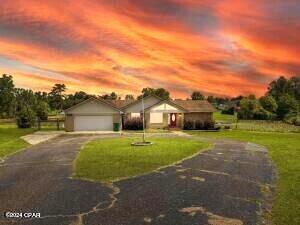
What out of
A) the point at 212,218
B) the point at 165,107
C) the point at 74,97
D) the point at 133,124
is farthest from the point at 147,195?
the point at 74,97

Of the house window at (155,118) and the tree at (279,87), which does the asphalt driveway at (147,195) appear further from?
the tree at (279,87)

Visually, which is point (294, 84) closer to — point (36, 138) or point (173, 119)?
point (173, 119)

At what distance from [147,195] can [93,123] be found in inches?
1524

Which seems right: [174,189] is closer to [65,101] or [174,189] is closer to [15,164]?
[15,164]

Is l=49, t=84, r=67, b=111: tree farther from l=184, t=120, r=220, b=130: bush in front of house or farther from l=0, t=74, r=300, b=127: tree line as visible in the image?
l=184, t=120, r=220, b=130: bush in front of house

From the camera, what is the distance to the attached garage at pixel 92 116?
49125 millimetres

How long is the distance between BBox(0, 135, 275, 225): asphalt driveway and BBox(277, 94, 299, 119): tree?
74.9m

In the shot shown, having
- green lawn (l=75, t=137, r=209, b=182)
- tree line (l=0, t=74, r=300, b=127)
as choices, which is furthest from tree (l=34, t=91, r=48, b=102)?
green lawn (l=75, t=137, r=209, b=182)

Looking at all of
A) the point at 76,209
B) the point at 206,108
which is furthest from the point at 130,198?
the point at 206,108

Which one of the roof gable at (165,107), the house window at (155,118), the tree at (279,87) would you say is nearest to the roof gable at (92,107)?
the house window at (155,118)


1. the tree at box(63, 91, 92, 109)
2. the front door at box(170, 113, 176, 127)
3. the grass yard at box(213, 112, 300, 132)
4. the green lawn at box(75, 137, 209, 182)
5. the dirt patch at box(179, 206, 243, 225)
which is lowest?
the dirt patch at box(179, 206, 243, 225)

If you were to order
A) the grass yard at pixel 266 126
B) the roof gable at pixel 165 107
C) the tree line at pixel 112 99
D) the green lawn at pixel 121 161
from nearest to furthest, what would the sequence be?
→ the green lawn at pixel 121 161 → the roof gable at pixel 165 107 → the grass yard at pixel 266 126 → the tree line at pixel 112 99

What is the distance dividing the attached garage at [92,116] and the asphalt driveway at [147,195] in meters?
30.3

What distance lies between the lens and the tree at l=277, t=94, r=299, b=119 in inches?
3449
